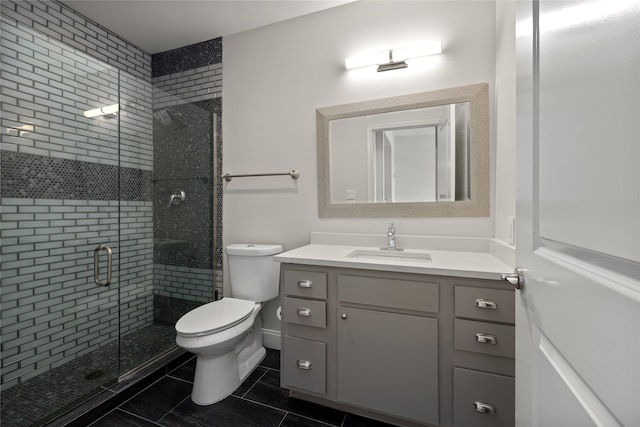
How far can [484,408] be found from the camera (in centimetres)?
114

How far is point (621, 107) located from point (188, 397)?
2.09 m

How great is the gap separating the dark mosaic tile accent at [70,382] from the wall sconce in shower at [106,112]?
1498 millimetres

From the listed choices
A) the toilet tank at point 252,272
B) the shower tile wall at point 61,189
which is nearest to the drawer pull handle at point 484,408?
the toilet tank at point 252,272

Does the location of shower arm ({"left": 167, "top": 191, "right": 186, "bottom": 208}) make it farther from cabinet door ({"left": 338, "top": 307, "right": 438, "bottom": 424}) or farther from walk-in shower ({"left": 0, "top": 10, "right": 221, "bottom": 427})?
cabinet door ({"left": 338, "top": 307, "right": 438, "bottom": 424})

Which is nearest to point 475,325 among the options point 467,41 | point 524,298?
point 524,298

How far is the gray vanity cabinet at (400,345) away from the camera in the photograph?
1148 millimetres

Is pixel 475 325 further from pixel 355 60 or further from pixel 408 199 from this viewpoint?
pixel 355 60

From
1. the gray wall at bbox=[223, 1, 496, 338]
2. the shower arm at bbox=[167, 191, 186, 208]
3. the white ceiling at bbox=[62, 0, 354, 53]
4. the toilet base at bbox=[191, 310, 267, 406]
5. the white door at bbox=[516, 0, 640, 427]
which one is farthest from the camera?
the shower arm at bbox=[167, 191, 186, 208]

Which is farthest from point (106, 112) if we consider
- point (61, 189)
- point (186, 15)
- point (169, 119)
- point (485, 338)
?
point (485, 338)

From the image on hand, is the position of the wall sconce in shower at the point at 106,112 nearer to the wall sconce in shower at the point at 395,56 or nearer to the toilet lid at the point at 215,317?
the toilet lid at the point at 215,317

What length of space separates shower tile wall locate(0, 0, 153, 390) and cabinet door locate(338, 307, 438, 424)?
5.22ft

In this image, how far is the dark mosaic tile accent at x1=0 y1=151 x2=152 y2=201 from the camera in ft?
4.73

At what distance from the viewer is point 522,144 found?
2.20 ft

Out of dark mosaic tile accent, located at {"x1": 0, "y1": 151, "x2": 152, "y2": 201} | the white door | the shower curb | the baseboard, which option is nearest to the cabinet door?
the white door
